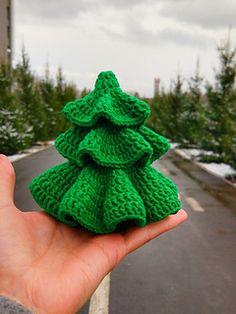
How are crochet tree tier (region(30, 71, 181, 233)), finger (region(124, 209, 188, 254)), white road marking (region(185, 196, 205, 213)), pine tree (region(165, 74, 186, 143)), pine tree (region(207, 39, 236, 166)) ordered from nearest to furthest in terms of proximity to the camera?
crochet tree tier (region(30, 71, 181, 233)) → finger (region(124, 209, 188, 254)) → white road marking (region(185, 196, 205, 213)) → pine tree (region(207, 39, 236, 166)) → pine tree (region(165, 74, 186, 143))

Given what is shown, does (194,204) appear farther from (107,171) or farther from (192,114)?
(192,114)

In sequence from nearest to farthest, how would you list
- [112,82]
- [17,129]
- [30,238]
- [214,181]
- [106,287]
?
[30,238], [112,82], [106,287], [214,181], [17,129]

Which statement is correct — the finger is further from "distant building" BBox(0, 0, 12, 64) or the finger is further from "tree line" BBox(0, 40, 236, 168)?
"distant building" BBox(0, 0, 12, 64)

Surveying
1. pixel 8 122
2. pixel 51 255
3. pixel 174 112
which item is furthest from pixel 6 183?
pixel 174 112

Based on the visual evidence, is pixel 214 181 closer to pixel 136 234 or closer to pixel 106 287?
pixel 106 287

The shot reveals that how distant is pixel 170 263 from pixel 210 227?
84.2 inches

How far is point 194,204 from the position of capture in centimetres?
912

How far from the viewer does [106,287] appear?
451 cm

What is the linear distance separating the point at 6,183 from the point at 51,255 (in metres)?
0.45

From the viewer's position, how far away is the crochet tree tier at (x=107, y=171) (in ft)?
5.94

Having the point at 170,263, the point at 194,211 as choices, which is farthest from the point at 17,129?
the point at 170,263

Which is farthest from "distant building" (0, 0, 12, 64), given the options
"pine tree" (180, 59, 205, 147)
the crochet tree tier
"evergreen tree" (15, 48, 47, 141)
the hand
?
the hand

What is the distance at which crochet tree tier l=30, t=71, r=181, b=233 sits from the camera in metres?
1.81

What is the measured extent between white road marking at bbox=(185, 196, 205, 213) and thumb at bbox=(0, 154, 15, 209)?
22.5 ft
